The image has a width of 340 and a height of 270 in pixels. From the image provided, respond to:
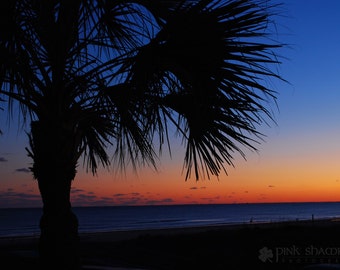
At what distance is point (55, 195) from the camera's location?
3945mm

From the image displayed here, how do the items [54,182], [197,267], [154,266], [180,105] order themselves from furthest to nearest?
1. [154,266]
2. [197,267]
3. [180,105]
4. [54,182]

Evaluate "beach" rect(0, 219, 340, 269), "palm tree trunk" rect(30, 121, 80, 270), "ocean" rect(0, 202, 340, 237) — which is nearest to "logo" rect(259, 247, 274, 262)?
"beach" rect(0, 219, 340, 269)

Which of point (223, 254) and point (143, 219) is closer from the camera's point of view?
point (223, 254)

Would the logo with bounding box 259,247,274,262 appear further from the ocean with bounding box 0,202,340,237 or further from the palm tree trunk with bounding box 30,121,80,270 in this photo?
the ocean with bounding box 0,202,340,237

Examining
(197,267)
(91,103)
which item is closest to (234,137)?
(91,103)

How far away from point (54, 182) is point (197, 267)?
863 centimetres

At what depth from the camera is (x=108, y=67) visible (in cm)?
406

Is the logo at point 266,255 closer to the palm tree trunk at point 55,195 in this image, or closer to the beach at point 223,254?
the beach at point 223,254

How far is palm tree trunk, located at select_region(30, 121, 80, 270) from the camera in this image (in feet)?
12.8

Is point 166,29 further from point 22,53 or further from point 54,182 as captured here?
point 54,182

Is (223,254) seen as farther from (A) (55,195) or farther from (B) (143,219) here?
(B) (143,219)

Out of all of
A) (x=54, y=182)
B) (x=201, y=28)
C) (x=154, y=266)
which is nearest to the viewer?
(x=201, y=28)

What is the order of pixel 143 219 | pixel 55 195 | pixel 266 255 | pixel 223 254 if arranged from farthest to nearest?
pixel 143 219 → pixel 223 254 → pixel 266 255 → pixel 55 195

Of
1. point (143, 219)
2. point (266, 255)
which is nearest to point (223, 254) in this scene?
point (266, 255)
